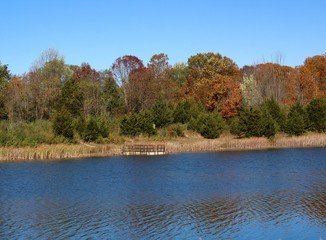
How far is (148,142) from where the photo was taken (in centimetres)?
6022

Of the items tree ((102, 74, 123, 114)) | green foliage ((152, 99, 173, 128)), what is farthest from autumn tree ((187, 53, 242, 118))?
tree ((102, 74, 123, 114))

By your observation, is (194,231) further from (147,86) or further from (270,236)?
(147,86)

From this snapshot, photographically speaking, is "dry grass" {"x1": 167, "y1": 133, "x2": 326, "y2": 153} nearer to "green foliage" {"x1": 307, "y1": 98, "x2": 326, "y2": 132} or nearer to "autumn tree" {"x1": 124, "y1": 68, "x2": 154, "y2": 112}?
"green foliage" {"x1": 307, "y1": 98, "x2": 326, "y2": 132}

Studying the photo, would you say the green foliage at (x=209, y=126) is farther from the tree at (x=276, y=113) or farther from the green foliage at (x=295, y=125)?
the green foliage at (x=295, y=125)

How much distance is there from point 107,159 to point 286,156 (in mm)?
18503

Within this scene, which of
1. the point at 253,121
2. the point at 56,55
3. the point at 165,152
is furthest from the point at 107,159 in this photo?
the point at 56,55

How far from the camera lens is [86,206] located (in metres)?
24.4

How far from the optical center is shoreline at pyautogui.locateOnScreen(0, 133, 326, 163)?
47.2 m

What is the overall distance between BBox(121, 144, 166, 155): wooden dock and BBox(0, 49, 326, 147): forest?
464 centimetres

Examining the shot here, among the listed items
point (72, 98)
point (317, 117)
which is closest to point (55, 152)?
point (72, 98)

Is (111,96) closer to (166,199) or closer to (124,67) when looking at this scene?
(124,67)

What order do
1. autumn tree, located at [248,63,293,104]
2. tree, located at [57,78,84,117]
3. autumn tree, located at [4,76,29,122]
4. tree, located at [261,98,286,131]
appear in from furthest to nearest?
autumn tree, located at [248,63,293,104], tree, located at [57,78,84,117], tree, located at [261,98,286,131], autumn tree, located at [4,76,29,122]

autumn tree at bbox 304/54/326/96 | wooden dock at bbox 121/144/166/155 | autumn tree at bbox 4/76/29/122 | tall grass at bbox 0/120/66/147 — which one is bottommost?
wooden dock at bbox 121/144/166/155

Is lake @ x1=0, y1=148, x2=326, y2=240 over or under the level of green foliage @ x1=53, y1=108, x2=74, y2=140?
under
